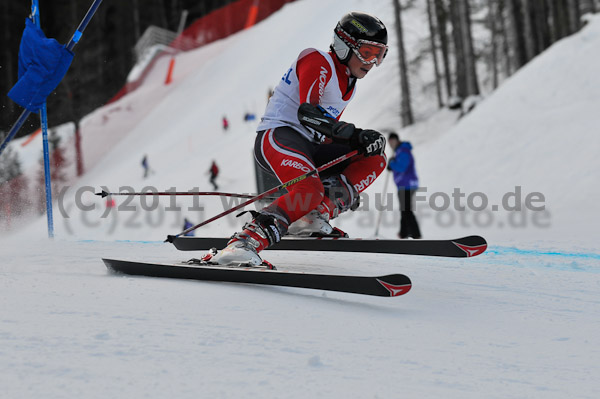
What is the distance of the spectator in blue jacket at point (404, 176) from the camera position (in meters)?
7.28

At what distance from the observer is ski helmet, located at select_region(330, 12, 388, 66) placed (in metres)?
3.06

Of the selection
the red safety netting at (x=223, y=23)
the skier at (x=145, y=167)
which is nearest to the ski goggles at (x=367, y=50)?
the skier at (x=145, y=167)

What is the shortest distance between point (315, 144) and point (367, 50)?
64 cm

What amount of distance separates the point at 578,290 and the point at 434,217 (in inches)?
254

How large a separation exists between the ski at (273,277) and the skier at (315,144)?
0.28ft

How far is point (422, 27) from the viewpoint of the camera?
40.5m

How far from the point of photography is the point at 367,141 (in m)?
2.87

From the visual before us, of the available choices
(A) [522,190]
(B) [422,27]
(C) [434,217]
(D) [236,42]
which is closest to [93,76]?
(C) [434,217]

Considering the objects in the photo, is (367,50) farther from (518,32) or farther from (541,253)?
(518,32)

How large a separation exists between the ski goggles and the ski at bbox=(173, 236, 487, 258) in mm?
1074

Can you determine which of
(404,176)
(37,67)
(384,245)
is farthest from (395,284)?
(404,176)

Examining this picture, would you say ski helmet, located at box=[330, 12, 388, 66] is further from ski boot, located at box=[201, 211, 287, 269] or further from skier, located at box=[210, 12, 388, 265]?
ski boot, located at box=[201, 211, 287, 269]

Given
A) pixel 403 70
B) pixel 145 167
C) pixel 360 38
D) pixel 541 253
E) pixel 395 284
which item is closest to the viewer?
pixel 395 284

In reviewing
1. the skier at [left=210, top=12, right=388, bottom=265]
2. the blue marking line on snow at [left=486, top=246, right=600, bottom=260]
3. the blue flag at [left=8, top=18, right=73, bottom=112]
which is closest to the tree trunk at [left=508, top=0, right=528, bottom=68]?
the blue marking line on snow at [left=486, top=246, right=600, bottom=260]
